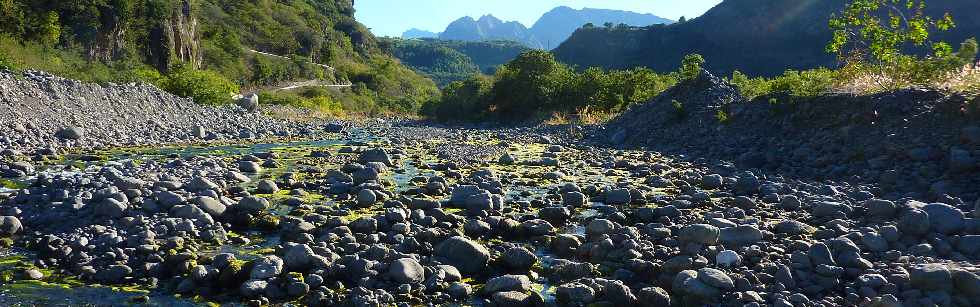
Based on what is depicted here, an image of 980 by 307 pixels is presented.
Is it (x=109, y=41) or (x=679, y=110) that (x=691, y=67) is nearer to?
(x=679, y=110)

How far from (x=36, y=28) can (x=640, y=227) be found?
35382mm

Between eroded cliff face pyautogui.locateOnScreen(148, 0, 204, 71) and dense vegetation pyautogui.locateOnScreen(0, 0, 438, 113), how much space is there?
8 centimetres

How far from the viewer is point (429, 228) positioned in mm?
7086

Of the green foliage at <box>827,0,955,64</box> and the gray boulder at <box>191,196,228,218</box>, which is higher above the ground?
the green foliage at <box>827,0,955,64</box>

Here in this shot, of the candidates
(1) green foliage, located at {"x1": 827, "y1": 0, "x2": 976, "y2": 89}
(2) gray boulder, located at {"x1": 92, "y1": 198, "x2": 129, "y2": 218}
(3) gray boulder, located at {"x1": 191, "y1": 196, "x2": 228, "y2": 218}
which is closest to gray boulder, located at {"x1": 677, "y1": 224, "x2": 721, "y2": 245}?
(3) gray boulder, located at {"x1": 191, "y1": 196, "x2": 228, "y2": 218}

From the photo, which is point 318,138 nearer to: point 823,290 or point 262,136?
point 262,136

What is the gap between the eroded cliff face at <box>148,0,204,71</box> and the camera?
44.3 meters

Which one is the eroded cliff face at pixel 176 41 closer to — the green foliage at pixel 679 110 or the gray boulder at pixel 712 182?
the green foliage at pixel 679 110

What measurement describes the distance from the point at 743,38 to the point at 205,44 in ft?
249

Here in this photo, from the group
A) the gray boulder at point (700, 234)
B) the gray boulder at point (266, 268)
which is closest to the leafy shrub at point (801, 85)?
the gray boulder at point (700, 234)

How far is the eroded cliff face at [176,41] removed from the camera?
44344 mm

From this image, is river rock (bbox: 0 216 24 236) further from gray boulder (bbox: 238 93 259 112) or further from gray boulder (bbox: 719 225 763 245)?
gray boulder (bbox: 238 93 259 112)

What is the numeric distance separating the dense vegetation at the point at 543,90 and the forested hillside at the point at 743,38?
182 feet

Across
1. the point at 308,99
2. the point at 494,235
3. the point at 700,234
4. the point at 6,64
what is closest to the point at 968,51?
the point at 700,234
